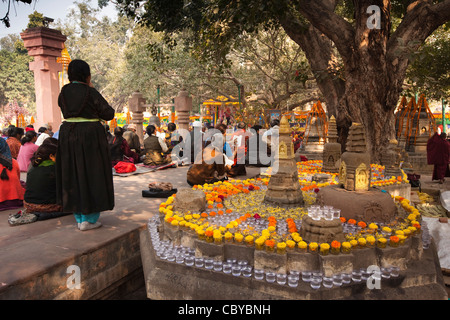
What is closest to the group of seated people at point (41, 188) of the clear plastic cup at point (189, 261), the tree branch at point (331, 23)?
the clear plastic cup at point (189, 261)

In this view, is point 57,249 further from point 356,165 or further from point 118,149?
point 118,149

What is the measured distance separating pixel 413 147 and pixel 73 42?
40241 millimetres

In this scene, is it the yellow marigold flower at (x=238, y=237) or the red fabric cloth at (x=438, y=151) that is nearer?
the yellow marigold flower at (x=238, y=237)

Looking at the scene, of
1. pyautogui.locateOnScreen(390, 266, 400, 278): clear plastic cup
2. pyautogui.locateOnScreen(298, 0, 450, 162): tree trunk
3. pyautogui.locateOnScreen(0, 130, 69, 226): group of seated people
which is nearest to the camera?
pyautogui.locateOnScreen(390, 266, 400, 278): clear plastic cup

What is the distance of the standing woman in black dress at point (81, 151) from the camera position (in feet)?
11.9

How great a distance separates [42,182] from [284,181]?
3.23m

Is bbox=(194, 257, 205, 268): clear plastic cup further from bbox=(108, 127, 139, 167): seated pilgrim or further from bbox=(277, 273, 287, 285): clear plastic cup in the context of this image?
bbox=(108, 127, 139, 167): seated pilgrim

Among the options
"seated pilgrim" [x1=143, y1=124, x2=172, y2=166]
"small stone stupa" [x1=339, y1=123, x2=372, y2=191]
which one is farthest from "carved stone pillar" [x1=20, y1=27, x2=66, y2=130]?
"small stone stupa" [x1=339, y1=123, x2=372, y2=191]

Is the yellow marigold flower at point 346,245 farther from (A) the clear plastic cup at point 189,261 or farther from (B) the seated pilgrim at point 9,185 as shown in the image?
(B) the seated pilgrim at point 9,185

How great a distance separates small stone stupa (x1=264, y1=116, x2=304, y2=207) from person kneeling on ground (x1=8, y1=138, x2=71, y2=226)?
2919mm

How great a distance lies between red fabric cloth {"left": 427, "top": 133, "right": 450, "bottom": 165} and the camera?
9695 mm

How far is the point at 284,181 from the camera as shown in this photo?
169 inches

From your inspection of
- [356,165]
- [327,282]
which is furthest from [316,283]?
[356,165]

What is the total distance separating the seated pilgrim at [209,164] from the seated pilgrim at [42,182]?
269cm
